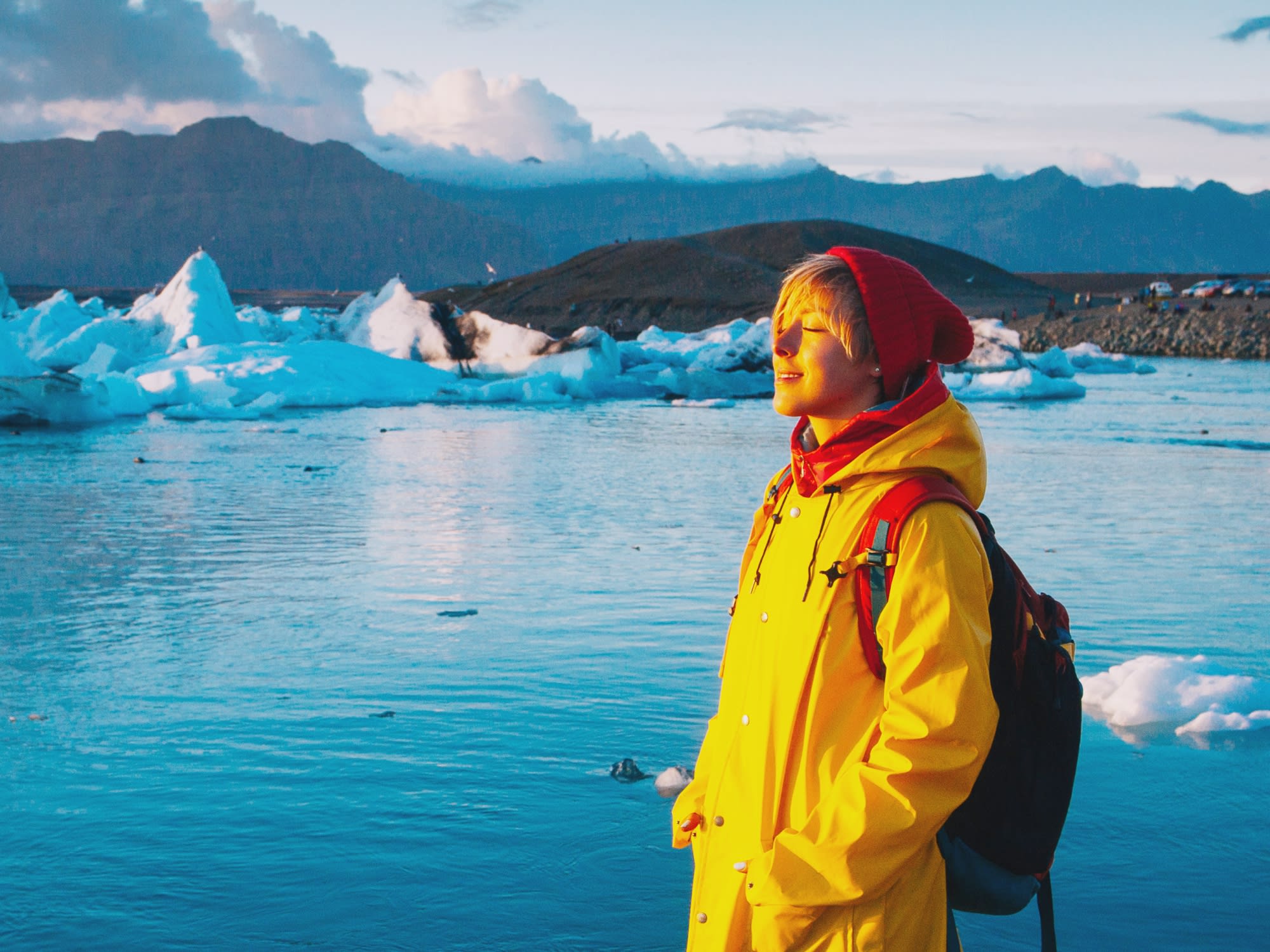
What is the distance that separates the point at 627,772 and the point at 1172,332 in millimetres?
44571

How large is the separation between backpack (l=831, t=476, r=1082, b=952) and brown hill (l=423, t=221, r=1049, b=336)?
5811 cm

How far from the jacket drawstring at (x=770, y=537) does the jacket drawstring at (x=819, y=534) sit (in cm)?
11

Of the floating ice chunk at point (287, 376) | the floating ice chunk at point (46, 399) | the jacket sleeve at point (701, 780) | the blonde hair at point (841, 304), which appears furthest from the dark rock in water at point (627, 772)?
the floating ice chunk at point (287, 376)

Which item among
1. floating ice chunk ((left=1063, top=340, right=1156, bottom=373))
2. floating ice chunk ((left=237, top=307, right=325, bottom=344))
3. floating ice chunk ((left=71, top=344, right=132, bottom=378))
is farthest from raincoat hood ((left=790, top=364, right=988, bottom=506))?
floating ice chunk ((left=1063, top=340, right=1156, bottom=373))

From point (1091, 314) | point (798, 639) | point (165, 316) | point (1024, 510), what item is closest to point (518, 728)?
point (798, 639)

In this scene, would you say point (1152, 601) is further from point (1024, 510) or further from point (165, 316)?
point (165, 316)

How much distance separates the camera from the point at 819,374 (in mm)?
1621

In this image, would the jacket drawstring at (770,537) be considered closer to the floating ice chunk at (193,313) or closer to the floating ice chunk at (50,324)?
the floating ice chunk at (193,313)

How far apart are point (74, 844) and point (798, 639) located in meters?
2.43

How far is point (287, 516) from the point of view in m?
9.23

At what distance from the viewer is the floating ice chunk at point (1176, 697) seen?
4082 millimetres

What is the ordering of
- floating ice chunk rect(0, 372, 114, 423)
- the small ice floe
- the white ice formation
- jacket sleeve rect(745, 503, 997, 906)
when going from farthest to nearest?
the white ice formation
floating ice chunk rect(0, 372, 114, 423)
the small ice floe
jacket sleeve rect(745, 503, 997, 906)

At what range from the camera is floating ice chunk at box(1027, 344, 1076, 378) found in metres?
29.1

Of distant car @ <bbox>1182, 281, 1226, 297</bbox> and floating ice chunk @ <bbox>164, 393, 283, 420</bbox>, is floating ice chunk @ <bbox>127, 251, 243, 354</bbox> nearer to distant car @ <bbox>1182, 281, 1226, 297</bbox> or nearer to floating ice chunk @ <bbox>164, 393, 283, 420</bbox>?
→ floating ice chunk @ <bbox>164, 393, 283, 420</bbox>
